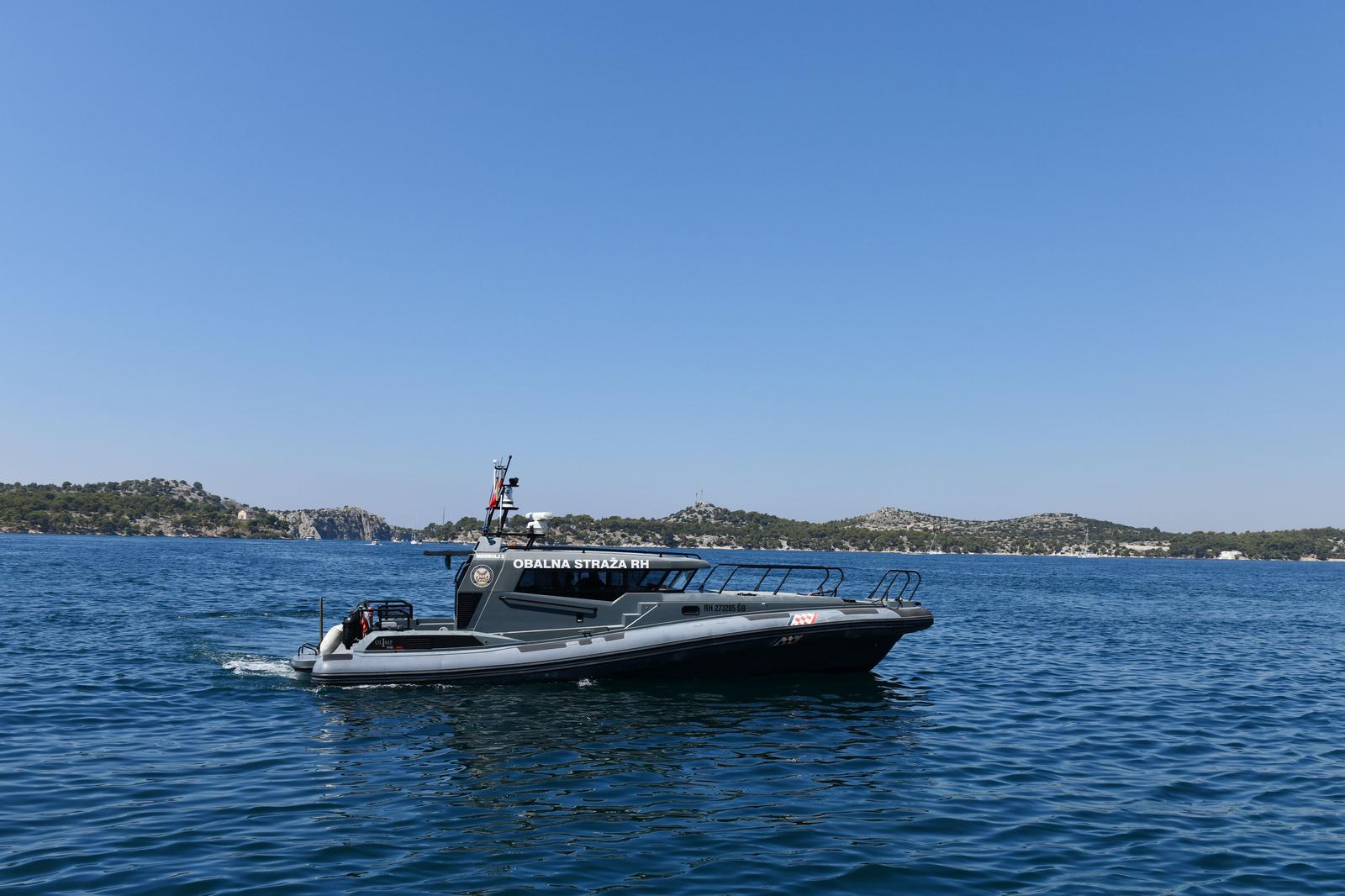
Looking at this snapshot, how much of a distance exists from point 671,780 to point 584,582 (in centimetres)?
734

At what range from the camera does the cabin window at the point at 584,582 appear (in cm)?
1786

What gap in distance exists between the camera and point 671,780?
11.0 meters

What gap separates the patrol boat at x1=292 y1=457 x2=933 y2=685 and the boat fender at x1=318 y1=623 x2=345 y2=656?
0.03 meters

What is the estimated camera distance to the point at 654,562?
1811 cm

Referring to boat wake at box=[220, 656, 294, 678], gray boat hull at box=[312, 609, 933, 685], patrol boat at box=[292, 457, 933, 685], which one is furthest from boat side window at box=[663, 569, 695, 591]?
boat wake at box=[220, 656, 294, 678]

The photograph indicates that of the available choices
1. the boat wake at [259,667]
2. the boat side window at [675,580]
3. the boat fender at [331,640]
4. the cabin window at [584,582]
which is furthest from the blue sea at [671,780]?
the boat side window at [675,580]

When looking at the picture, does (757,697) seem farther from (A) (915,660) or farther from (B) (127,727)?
(B) (127,727)

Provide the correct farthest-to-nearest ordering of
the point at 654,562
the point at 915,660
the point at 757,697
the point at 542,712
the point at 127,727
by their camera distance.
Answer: the point at 915,660, the point at 654,562, the point at 757,697, the point at 542,712, the point at 127,727

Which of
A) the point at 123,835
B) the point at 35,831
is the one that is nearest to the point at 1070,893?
the point at 123,835

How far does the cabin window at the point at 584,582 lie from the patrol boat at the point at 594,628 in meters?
0.02

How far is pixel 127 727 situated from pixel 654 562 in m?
9.63

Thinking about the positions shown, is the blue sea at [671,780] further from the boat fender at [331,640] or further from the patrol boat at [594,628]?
the boat fender at [331,640]

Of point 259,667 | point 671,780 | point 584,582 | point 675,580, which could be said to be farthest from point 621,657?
point 259,667

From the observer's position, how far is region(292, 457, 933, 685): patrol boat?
666 inches
